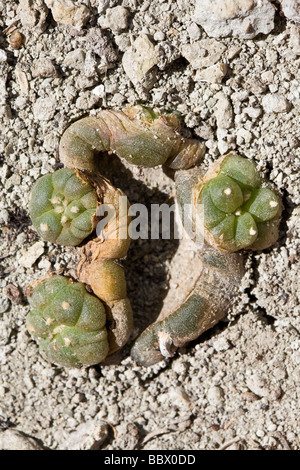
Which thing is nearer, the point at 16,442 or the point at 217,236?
the point at 217,236

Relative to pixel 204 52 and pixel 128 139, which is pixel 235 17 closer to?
pixel 204 52

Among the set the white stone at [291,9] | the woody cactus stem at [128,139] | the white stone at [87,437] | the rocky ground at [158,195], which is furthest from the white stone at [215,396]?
the white stone at [291,9]

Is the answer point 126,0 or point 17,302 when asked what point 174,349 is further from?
point 126,0

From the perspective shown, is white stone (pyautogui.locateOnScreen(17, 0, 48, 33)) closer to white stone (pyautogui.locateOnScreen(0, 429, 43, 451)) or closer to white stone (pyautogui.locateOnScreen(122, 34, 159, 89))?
white stone (pyautogui.locateOnScreen(122, 34, 159, 89))

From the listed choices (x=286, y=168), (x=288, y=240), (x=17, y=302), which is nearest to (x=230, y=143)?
(x=286, y=168)

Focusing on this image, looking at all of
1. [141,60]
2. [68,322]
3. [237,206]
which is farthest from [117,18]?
[68,322]

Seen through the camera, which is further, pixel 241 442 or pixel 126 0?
pixel 241 442
